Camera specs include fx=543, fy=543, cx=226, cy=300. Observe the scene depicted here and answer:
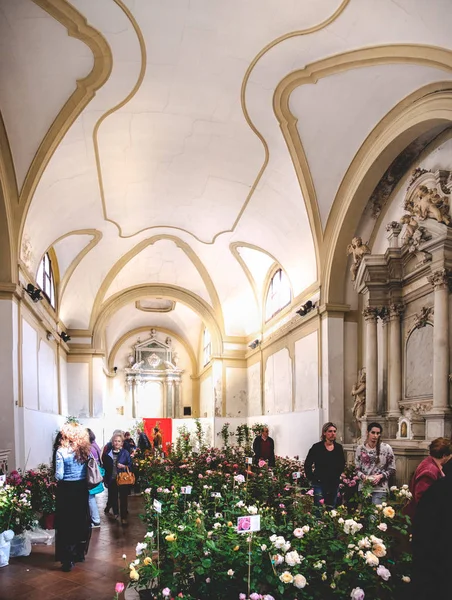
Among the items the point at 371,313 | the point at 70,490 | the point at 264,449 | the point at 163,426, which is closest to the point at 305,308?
the point at 371,313

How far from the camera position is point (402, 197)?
30.3 ft

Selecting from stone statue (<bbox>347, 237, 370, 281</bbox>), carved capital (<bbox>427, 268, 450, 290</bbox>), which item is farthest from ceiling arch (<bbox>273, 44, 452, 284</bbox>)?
carved capital (<bbox>427, 268, 450, 290</bbox>)

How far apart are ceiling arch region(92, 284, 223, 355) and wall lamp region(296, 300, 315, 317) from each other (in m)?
7.18

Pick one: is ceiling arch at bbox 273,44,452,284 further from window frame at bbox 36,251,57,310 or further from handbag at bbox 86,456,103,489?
window frame at bbox 36,251,57,310

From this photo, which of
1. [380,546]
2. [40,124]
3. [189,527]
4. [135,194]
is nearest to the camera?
[380,546]

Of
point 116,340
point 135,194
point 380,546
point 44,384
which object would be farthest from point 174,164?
point 116,340

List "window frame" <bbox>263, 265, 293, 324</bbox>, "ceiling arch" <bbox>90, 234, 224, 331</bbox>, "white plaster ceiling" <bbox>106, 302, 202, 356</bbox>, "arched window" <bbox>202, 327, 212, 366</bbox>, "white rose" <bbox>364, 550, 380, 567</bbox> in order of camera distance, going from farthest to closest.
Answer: "white plaster ceiling" <bbox>106, 302, 202, 356</bbox> → "arched window" <bbox>202, 327, 212, 366</bbox> → "ceiling arch" <bbox>90, 234, 224, 331</bbox> → "window frame" <bbox>263, 265, 293, 324</bbox> → "white rose" <bbox>364, 550, 380, 567</bbox>

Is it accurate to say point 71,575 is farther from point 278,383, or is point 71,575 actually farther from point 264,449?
point 278,383

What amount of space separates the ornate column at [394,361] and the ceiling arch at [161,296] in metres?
10.7

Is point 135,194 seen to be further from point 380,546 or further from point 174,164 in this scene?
point 380,546

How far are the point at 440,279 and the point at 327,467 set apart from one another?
289cm

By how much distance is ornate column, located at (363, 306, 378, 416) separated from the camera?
906 centimetres

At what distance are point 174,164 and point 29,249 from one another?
11.3 feet

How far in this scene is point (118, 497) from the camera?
934 centimetres
